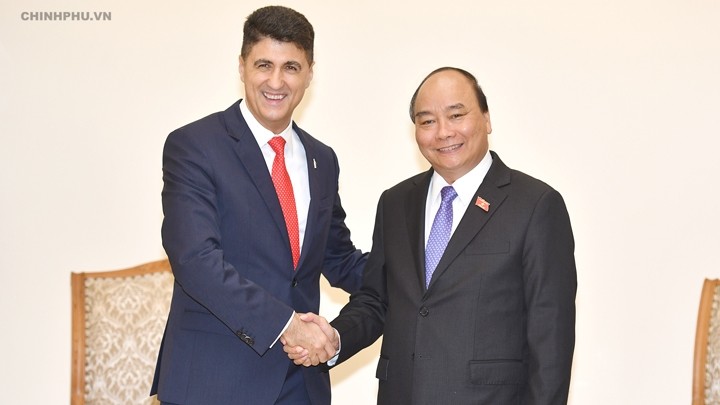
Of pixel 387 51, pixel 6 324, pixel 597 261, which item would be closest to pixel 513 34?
pixel 387 51

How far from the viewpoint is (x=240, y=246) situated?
99.0 inches

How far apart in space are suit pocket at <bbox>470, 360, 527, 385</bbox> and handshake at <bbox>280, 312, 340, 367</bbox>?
0.51 metres

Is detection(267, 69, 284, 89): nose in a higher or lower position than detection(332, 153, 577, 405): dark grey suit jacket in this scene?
higher

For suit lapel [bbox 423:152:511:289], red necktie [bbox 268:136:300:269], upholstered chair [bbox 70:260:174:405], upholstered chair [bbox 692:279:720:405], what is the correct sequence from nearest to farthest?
suit lapel [bbox 423:152:511:289] < red necktie [bbox 268:136:300:269] < upholstered chair [bbox 692:279:720:405] < upholstered chair [bbox 70:260:174:405]

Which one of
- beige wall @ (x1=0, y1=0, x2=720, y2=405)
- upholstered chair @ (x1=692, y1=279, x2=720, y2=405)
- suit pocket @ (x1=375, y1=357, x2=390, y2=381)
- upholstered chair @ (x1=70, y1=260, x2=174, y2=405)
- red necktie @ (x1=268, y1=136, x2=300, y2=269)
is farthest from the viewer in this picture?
beige wall @ (x1=0, y1=0, x2=720, y2=405)

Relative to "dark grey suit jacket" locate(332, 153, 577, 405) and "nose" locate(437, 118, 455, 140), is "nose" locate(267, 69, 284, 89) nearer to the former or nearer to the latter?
"nose" locate(437, 118, 455, 140)

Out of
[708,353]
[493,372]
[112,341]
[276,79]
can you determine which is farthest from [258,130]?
[708,353]

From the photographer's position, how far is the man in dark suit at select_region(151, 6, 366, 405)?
243cm

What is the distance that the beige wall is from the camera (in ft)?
12.8

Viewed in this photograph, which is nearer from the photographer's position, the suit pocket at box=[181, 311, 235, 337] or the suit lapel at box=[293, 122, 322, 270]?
the suit pocket at box=[181, 311, 235, 337]

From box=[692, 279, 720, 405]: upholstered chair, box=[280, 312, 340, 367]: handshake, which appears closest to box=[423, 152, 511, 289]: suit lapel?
box=[280, 312, 340, 367]: handshake

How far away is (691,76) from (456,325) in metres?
2.22

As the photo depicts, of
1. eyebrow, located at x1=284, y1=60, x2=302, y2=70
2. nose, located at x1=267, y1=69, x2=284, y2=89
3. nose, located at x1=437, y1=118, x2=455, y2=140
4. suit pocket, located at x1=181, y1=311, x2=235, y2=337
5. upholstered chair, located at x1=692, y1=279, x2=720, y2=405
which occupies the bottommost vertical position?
upholstered chair, located at x1=692, y1=279, x2=720, y2=405

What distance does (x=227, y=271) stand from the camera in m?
2.41
